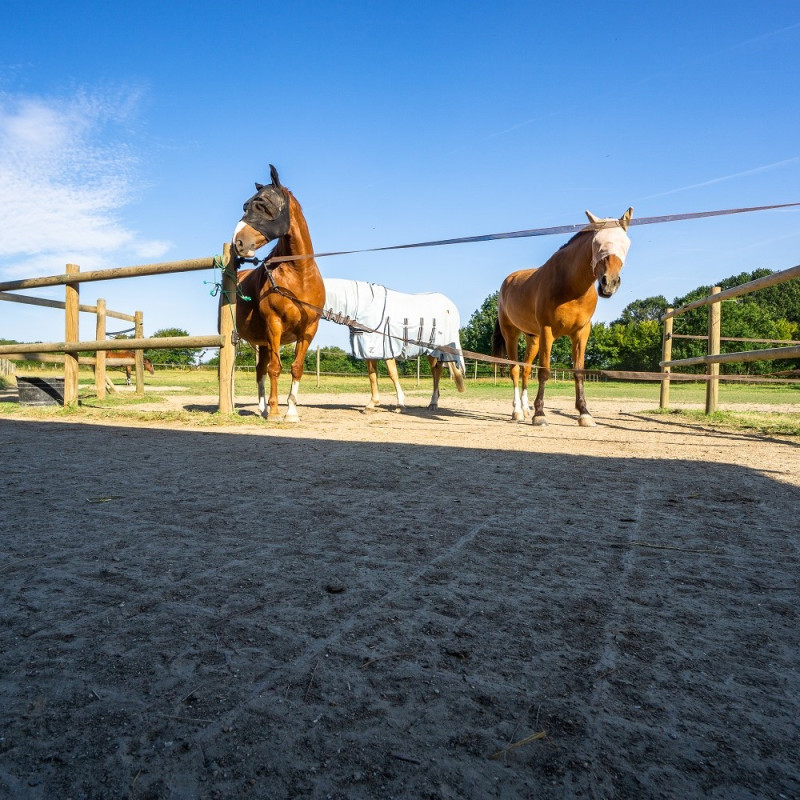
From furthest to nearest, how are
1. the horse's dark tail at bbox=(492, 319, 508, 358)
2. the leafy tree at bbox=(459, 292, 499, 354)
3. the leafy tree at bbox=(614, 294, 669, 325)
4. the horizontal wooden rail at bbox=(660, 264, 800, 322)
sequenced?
1. the leafy tree at bbox=(614, 294, 669, 325)
2. the leafy tree at bbox=(459, 292, 499, 354)
3. the horse's dark tail at bbox=(492, 319, 508, 358)
4. the horizontal wooden rail at bbox=(660, 264, 800, 322)

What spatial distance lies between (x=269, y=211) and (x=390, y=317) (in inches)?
116

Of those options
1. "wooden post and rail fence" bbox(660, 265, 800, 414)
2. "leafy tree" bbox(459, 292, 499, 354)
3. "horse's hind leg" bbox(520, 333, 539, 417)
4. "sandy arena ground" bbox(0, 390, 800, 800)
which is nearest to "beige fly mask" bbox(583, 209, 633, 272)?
"wooden post and rail fence" bbox(660, 265, 800, 414)

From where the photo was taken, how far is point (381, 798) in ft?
2.74

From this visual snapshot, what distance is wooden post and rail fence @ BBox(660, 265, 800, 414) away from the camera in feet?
16.7

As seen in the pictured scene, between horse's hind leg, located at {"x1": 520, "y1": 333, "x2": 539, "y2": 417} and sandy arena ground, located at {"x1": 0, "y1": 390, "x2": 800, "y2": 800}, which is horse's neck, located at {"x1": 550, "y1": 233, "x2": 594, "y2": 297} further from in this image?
sandy arena ground, located at {"x1": 0, "y1": 390, "x2": 800, "y2": 800}

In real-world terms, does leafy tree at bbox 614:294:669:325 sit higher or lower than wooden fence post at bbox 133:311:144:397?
higher

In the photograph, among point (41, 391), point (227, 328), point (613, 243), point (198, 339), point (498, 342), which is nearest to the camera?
point (613, 243)

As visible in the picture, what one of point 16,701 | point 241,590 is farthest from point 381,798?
point 241,590

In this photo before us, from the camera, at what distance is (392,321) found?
8680 millimetres

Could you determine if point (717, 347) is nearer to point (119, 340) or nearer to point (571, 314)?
point (571, 314)

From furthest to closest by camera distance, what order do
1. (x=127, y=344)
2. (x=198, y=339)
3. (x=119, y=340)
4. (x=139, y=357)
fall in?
A: (x=139, y=357), (x=119, y=340), (x=127, y=344), (x=198, y=339)

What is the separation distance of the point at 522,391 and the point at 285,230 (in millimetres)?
4018

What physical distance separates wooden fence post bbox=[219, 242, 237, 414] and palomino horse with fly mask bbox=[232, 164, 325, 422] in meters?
0.18

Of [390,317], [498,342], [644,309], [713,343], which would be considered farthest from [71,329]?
[644,309]
